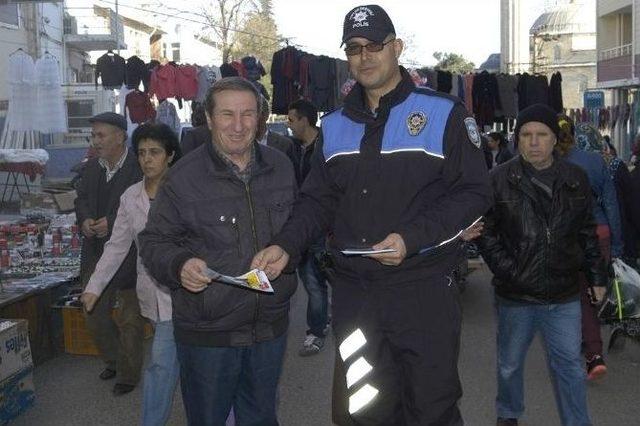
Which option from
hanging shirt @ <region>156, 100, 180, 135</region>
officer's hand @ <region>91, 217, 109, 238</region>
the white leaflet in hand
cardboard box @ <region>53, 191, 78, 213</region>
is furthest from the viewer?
hanging shirt @ <region>156, 100, 180, 135</region>

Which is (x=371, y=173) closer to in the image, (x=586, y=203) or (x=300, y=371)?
(x=586, y=203)

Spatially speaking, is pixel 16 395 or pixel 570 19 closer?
pixel 16 395

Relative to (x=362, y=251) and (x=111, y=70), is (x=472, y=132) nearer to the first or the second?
(x=362, y=251)

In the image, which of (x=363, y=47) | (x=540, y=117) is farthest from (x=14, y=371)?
(x=540, y=117)

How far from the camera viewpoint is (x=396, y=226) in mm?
3029

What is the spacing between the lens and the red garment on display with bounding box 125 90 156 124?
12336 millimetres

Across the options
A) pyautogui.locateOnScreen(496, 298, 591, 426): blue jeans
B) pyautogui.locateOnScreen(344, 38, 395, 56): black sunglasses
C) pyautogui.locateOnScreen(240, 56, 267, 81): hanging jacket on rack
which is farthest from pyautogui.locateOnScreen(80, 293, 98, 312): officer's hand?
pyautogui.locateOnScreen(240, 56, 267, 81): hanging jacket on rack

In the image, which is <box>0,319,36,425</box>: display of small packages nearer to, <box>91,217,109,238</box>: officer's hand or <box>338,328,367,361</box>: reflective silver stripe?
<box>91,217,109,238</box>: officer's hand

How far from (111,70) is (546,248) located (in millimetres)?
9528

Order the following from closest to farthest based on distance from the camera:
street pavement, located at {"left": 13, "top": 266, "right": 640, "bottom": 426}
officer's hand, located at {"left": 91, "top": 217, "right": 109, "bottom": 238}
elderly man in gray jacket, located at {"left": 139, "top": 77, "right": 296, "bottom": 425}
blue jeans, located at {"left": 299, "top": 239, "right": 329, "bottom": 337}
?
elderly man in gray jacket, located at {"left": 139, "top": 77, "right": 296, "bottom": 425}, street pavement, located at {"left": 13, "top": 266, "right": 640, "bottom": 426}, officer's hand, located at {"left": 91, "top": 217, "right": 109, "bottom": 238}, blue jeans, located at {"left": 299, "top": 239, "right": 329, "bottom": 337}

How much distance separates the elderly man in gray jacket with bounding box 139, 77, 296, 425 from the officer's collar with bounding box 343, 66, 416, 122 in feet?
1.51

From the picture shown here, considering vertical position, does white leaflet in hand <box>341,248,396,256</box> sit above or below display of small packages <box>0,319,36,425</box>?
above

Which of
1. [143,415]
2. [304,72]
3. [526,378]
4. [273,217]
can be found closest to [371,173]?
[273,217]

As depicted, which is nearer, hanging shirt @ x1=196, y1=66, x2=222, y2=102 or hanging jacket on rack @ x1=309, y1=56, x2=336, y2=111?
hanging jacket on rack @ x1=309, y1=56, x2=336, y2=111
